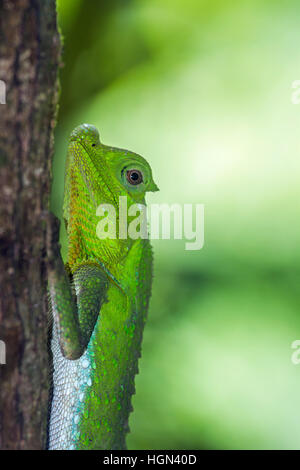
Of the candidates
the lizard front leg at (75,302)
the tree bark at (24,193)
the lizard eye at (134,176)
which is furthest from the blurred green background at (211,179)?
the tree bark at (24,193)

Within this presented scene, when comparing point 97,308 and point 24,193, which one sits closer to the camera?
point 24,193

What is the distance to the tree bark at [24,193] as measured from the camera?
121 centimetres

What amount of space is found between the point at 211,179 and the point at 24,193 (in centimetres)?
407

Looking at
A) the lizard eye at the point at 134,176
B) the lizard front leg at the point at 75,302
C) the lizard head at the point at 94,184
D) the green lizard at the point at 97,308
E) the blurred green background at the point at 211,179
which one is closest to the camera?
the lizard front leg at the point at 75,302

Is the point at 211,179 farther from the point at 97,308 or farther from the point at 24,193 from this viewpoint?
the point at 24,193

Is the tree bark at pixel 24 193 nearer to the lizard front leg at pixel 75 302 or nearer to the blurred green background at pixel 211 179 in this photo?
the lizard front leg at pixel 75 302

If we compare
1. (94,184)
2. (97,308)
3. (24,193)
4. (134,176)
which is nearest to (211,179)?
(134,176)

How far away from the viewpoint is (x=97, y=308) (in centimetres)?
209

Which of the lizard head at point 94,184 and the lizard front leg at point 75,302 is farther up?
the lizard head at point 94,184

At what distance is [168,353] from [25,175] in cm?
402

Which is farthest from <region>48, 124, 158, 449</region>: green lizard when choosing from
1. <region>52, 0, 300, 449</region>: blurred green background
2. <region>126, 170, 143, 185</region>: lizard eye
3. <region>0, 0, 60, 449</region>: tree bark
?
<region>52, 0, 300, 449</region>: blurred green background
